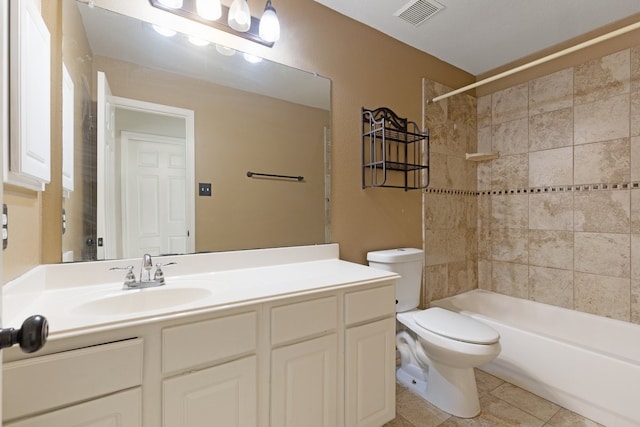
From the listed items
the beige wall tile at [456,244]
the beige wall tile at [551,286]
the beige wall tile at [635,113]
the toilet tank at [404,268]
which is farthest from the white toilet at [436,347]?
the beige wall tile at [635,113]

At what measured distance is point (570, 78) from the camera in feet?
7.11

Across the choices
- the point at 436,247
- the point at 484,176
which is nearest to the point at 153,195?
the point at 436,247

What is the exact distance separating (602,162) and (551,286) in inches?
37.8

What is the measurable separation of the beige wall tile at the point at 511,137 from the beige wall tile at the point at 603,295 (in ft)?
3.50

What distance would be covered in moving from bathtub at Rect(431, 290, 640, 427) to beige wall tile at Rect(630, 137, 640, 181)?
0.96 meters

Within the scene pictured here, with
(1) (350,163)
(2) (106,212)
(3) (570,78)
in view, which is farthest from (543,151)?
(2) (106,212)

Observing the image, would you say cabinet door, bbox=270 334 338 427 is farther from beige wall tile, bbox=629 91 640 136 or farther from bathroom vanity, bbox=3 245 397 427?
beige wall tile, bbox=629 91 640 136

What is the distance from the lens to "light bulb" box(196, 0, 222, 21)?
1377 millimetres

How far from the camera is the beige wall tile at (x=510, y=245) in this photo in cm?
243

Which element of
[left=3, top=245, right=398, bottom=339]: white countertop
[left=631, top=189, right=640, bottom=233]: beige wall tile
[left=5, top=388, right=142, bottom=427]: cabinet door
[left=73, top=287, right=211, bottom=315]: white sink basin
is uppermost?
[left=631, top=189, right=640, bottom=233]: beige wall tile

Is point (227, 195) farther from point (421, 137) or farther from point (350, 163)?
point (421, 137)

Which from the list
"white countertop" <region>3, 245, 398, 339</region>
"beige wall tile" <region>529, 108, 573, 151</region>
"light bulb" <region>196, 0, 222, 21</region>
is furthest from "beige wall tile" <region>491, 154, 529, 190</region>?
"light bulb" <region>196, 0, 222, 21</region>

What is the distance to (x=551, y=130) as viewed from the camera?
2.26 m

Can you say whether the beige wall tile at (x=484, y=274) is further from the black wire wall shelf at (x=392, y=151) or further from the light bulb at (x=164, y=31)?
the light bulb at (x=164, y=31)
